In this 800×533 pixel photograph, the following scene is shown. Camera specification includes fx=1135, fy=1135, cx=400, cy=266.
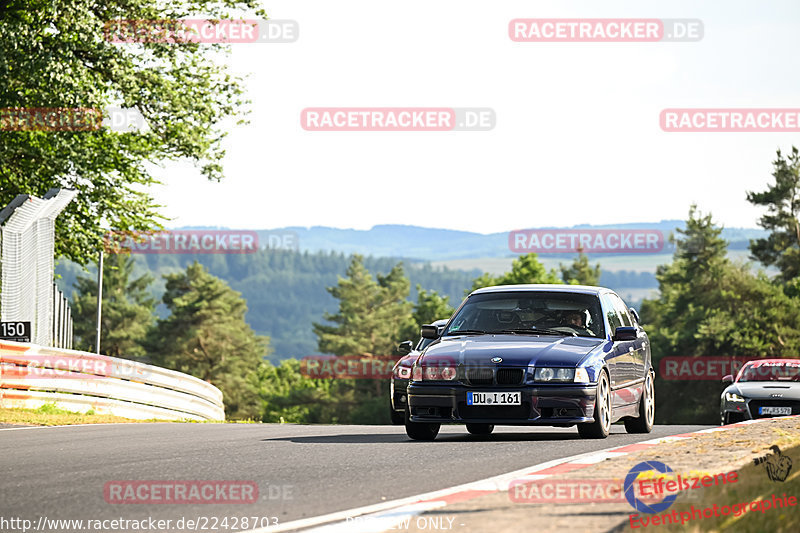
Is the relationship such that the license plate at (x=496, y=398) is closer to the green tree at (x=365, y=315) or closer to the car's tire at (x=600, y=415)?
the car's tire at (x=600, y=415)

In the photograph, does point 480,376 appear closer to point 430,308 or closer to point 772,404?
point 772,404

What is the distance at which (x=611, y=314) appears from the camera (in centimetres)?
1359

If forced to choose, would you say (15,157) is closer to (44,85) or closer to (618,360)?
(44,85)

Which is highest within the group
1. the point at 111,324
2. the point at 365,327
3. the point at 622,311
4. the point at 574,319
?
the point at 111,324

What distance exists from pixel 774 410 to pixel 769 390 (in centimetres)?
39

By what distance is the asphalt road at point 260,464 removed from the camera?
716cm

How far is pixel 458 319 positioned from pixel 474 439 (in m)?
1.40

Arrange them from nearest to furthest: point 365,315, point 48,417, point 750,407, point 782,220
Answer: point 48,417, point 750,407, point 782,220, point 365,315

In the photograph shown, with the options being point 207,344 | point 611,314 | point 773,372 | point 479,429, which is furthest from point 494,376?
point 207,344

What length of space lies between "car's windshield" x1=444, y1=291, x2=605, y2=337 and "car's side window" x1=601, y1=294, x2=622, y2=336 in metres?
0.25

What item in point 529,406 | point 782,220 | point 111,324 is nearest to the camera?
point 529,406

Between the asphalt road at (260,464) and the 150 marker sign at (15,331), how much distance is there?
16.9 ft

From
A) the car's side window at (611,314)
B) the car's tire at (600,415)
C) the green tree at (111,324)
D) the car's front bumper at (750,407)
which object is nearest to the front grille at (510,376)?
the car's tire at (600,415)

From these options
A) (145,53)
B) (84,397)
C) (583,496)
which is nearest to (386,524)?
(583,496)
